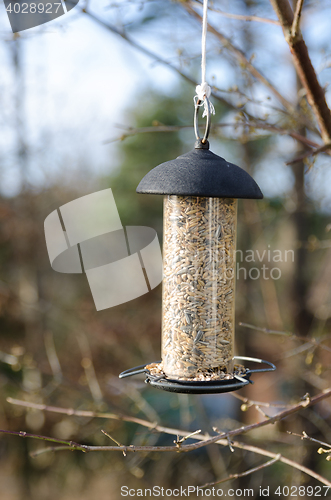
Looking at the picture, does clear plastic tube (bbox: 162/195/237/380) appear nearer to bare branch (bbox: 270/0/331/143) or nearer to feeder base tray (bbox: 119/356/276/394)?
feeder base tray (bbox: 119/356/276/394)

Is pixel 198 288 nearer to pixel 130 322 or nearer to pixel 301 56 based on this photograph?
pixel 301 56

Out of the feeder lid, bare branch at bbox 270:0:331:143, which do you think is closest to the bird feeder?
the feeder lid

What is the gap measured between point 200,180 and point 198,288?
0.59 meters

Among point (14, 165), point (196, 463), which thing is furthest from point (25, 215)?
point (196, 463)

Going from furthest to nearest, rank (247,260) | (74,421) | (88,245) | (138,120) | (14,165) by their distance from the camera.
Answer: (138,120), (88,245), (247,260), (14,165), (74,421)

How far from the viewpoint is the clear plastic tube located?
208 centimetres

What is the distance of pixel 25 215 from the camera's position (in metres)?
6.79

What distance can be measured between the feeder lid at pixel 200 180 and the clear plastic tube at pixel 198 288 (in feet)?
0.94

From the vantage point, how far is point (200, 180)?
172 cm

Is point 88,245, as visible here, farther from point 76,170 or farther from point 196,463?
point 196,463

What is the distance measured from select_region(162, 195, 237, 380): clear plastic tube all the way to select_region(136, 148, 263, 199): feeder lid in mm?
287

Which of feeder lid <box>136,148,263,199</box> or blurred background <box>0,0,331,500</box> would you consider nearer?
feeder lid <box>136,148,263,199</box>

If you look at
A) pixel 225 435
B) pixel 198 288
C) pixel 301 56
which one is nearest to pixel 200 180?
pixel 198 288

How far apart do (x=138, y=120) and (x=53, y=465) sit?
6.06m
